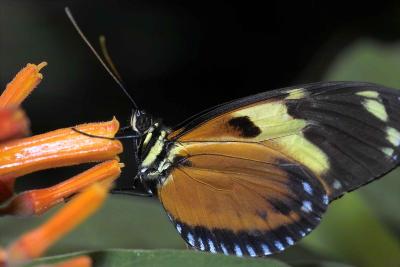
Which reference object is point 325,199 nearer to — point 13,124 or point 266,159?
point 266,159

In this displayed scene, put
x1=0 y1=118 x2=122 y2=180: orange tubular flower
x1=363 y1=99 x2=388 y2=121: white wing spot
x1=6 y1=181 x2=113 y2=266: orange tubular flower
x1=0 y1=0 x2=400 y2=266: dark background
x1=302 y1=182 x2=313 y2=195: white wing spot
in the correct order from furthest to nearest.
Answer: x1=0 y1=0 x2=400 y2=266: dark background, x1=302 y1=182 x2=313 y2=195: white wing spot, x1=363 y1=99 x2=388 y2=121: white wing spot, x1=0 y1=118 x2=122 y2=180: orange tubular flower, x1=6 y1=181 x2=113 y2=266: orange tubular flower

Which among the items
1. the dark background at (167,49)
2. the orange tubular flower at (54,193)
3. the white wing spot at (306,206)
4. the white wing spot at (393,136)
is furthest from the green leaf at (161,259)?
the dark background at (167,49)

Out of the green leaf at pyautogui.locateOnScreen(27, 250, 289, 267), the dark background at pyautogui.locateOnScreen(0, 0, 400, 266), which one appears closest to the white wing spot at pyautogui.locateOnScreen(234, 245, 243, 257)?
the green leaf at pyautogui.locateOnScreen(27, 250, 289, 267)

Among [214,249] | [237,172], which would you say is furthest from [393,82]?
[214,249]

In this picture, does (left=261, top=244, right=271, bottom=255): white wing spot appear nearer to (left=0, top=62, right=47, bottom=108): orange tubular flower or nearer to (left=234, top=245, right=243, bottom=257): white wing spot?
(left=234, top=245, right=243, bottom=257): white wing spot

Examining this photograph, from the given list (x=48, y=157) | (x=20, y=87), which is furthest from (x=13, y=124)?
(x=20, y=87)
